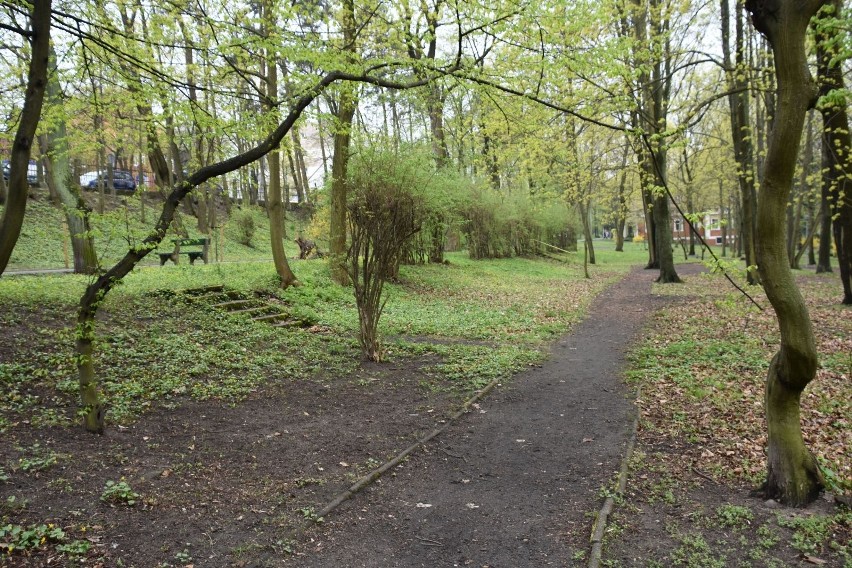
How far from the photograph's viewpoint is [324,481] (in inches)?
176

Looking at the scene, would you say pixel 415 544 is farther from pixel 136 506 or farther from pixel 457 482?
pixel 136 506

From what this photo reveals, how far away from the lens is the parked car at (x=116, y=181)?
93.4 feet

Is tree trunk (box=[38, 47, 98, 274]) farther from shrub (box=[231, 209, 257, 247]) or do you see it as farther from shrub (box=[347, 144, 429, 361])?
shrub (box=[231, 209, 257, 247])

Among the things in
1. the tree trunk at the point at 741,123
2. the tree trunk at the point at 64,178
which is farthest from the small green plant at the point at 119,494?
the tree trunk at the point at 741,123

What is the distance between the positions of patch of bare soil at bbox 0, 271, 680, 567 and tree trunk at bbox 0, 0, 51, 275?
170cm

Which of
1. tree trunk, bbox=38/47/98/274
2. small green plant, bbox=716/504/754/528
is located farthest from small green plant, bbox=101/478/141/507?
tree trunk, bbox=38/47/98/274

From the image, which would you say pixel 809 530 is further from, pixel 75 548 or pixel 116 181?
pixel 116 181

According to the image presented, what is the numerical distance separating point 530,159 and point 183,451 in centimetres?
1596

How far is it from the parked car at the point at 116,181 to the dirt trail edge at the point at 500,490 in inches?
1149

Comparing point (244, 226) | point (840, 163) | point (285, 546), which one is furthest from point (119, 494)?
point (244, 226)

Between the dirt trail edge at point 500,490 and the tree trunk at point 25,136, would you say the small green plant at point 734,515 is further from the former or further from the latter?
the tree trunk at point 25,136

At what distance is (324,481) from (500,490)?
148 centimetres

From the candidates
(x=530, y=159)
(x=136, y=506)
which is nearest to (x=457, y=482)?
(x=136, y=506)

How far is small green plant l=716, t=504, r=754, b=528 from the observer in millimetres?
3686
